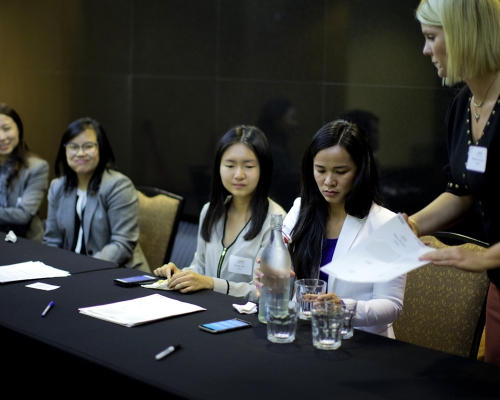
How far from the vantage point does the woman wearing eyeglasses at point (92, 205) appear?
355cm

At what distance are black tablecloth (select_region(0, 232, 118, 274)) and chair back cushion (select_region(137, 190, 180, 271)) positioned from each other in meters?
0.74

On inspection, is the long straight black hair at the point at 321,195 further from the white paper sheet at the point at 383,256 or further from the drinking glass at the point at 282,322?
the white paper sheet at the point at 383,256

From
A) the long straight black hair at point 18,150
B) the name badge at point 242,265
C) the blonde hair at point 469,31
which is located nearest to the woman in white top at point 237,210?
the name badge at point 242,265

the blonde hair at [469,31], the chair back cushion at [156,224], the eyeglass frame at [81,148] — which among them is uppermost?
the blonde hair at [469,31]

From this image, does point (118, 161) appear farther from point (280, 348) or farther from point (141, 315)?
point (280, 348)

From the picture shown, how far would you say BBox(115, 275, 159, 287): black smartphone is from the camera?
224 centimetres

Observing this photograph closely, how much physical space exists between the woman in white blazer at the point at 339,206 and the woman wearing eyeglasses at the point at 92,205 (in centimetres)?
153

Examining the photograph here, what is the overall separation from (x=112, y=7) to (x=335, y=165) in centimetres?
361

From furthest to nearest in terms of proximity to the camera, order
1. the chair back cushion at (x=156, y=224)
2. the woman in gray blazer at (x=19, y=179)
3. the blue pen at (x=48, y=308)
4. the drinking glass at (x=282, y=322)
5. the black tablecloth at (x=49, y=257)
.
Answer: the woman in gray blazer at (x=19, y=179), the chair back cushion at (x=156, y=224), the black tablecloth at (x=49, y=257), the blue pen at (x=48, y=308), the drinking glass at (x=282, y=322)

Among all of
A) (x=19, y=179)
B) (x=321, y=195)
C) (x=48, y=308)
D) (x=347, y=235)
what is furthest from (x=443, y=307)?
(x=19, y=179)

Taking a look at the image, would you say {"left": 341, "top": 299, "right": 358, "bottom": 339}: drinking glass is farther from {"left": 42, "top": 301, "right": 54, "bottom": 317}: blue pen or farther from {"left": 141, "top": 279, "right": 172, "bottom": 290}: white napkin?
{"left": 42, "top": 301, "right": 54, "bottom": 317}: blue pen

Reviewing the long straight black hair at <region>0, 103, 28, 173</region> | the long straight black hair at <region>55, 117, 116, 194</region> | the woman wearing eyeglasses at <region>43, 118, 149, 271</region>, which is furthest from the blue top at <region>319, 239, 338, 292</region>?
the long straight black hair at <region>0, 103, 28, 173</region>

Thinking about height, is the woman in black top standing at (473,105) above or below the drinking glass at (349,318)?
above

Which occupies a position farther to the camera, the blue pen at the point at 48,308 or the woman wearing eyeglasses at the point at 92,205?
the woman wearing eyeglasses at the point at 92,205
